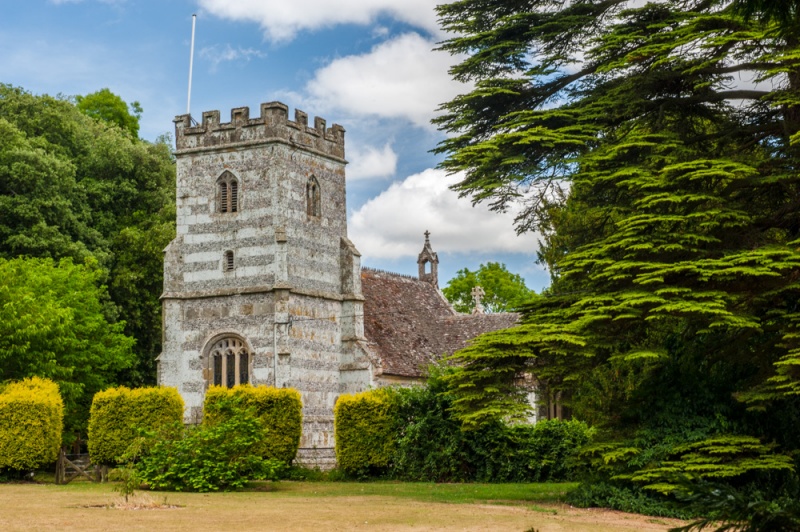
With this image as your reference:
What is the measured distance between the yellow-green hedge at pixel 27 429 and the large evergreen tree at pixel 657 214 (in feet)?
47.4

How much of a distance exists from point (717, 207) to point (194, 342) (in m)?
23.3

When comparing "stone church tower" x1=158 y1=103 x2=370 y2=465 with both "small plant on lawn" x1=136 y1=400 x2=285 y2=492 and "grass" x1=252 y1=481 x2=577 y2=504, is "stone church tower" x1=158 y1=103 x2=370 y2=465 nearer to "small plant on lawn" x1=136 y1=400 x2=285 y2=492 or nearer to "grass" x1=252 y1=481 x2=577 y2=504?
"grass" x1=252 y1=481 x2=577 y2=504

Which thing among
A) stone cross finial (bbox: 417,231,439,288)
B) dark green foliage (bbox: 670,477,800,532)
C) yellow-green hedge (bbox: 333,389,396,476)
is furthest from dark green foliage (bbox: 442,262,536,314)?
dark green foliage (bbox: 670,477,800,532)

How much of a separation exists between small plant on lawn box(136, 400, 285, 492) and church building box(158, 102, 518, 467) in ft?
31.5

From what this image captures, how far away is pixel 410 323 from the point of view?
4344 cm

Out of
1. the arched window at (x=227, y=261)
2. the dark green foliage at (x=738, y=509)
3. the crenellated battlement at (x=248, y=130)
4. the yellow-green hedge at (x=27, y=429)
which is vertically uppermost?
the crenellated battlement at (x=248, y=130)

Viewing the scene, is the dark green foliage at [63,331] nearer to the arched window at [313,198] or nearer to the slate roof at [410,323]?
the arched window at [313,198]

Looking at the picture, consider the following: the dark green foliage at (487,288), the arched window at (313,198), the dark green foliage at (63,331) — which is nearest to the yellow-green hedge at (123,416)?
the dark green foliage at (63,331)

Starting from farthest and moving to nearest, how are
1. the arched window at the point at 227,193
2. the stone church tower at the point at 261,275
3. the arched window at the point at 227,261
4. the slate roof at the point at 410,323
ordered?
the slate roof at the point at 410,323
the arched window at the point at 227,193
the arched window at the point at 227,261
the stone church tower at the point at 261,275

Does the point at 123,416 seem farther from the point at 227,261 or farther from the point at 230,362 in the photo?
the point at 227,261

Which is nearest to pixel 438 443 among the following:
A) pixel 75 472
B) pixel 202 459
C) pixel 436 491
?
pixel 436 491

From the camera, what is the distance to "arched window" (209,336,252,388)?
36219 millimetres

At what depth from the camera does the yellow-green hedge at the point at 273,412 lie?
29219 mm

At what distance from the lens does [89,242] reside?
143 feet
